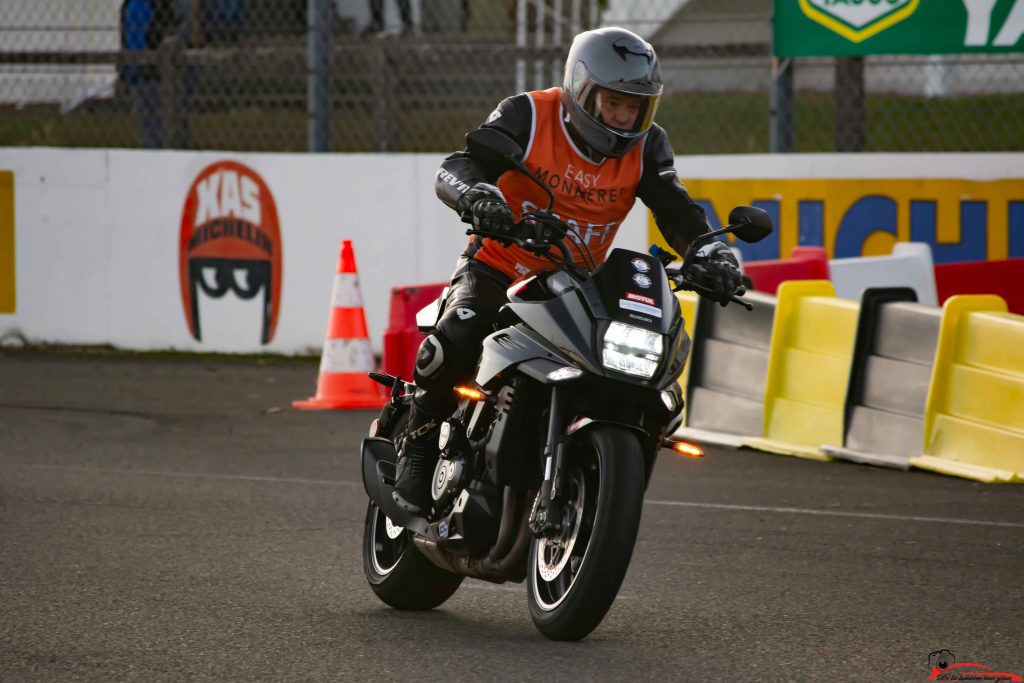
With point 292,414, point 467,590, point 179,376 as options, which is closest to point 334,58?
point 179,376

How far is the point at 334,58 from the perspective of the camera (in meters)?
13.1

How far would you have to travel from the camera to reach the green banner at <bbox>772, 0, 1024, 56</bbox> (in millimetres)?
11195

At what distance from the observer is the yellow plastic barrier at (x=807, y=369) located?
28.9ft

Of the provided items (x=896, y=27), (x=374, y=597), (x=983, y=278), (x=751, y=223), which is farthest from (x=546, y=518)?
(x=896, y=27)

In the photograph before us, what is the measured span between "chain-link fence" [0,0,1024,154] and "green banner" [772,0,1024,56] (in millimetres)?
159

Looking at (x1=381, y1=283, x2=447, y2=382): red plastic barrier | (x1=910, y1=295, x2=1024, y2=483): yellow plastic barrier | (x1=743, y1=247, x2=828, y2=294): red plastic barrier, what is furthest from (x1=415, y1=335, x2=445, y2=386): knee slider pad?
(x1=743, y1=247, x2=828, y2=294): red plastic barrier

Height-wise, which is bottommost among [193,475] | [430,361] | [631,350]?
[193,475]

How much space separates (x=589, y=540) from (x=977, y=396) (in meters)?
3.95

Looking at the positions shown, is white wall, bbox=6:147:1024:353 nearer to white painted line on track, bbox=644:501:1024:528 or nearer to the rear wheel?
white painted line on track, bbox=644:501:1024:528

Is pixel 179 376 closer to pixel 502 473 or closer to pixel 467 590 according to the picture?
pixel 467 590

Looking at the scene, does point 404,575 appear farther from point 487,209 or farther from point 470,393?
point 487,209

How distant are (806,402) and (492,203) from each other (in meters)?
4.48

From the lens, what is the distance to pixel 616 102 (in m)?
5.10

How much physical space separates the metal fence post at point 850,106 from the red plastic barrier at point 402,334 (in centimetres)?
328
